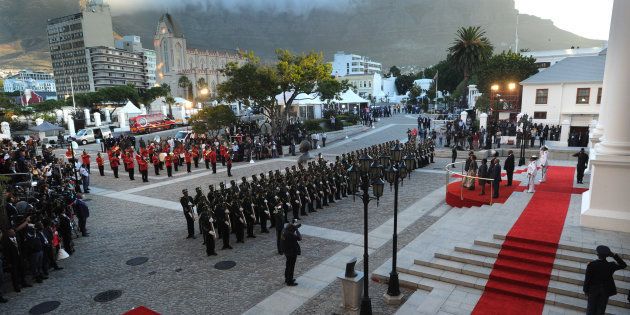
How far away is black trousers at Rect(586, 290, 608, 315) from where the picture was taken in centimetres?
632

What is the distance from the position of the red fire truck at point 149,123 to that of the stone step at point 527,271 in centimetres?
4392

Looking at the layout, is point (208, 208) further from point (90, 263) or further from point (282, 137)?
point (282, 137)

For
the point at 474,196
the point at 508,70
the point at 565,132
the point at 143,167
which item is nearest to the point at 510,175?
the point at 474,196

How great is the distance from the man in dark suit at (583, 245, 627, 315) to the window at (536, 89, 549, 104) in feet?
108

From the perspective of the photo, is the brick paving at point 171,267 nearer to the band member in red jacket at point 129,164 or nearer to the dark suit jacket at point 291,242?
the dark suit jacket at point 291,242

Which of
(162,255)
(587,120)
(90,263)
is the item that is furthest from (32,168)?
(587,120)

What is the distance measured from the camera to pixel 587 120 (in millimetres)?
32625

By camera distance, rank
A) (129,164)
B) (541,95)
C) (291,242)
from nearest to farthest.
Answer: (291,242) → (129,164) → (541,95)

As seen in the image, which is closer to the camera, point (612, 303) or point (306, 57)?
point (612, 303)

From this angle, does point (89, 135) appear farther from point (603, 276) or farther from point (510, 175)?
point (603, 276)

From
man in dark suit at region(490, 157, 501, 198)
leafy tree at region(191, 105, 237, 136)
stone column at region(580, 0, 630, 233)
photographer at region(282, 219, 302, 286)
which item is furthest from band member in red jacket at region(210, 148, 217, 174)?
stone column at region(580, 0, 630, 233)

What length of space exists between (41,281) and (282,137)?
21981 mm

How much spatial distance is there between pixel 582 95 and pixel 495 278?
105 feet

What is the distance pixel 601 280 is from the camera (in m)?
6.26
